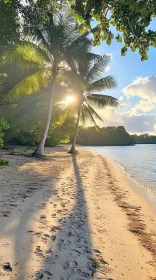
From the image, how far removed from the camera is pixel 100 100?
24859 millimetres

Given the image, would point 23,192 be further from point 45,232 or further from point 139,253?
point 139,253

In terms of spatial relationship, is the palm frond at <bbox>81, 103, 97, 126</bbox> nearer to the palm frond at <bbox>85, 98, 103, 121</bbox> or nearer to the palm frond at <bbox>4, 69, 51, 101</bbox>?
the palm frond at <bbox>85, 98, 103, 121</bbox>

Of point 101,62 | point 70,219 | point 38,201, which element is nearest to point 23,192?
point 38,201

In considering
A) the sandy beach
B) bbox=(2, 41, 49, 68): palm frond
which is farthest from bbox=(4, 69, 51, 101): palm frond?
the sandy beach

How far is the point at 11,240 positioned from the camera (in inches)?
131

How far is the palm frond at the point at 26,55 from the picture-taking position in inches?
585

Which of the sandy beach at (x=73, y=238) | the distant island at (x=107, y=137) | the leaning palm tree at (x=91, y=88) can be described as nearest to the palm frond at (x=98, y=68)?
the leaning palm tree at (x=91, y=88)

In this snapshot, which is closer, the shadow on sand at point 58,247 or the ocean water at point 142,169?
the shadow on sand at point 58,247

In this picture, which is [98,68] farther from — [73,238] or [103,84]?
[73,238]

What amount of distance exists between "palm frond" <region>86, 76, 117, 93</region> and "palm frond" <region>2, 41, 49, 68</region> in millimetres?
7139

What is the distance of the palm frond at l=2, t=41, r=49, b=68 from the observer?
14852 millimetres

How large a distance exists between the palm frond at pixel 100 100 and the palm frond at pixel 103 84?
0.78 metres

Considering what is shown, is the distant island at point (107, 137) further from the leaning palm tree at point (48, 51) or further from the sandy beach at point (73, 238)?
the sandy beach at point (73, 238)

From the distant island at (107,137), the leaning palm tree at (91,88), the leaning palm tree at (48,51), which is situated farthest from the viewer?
the distant island at (107,137)
